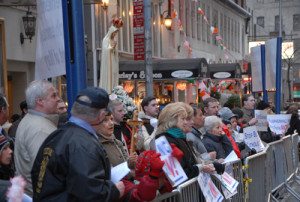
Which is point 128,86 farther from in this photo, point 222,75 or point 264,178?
point 264,178

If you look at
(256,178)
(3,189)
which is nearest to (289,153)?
(256,178)

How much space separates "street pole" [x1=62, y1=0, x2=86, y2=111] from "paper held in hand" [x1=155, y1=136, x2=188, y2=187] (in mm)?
882

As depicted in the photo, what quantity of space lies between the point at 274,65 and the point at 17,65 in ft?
20.8

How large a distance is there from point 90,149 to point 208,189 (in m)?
2.78

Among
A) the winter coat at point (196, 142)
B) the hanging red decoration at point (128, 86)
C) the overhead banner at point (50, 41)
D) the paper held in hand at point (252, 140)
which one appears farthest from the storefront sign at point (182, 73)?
the overhead banner at point (50, 41)

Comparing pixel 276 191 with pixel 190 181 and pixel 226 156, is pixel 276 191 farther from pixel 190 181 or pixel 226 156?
pixel 190 181

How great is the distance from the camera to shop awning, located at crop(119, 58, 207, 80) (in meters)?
19.3

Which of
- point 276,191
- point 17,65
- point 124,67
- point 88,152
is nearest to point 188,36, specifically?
point 124,67

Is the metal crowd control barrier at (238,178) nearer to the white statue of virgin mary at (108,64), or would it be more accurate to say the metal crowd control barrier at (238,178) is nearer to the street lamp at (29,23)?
the white statue of virgin mary at (108,64)

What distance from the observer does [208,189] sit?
6.45 metres

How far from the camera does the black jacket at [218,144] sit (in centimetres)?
792

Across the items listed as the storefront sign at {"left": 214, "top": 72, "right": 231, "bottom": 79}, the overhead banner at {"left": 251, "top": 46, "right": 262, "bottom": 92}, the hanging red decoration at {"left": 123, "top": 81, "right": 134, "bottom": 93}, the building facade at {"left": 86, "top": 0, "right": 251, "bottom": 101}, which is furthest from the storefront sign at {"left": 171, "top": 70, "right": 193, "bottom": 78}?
the storefront sign at {"left": 214, "top": 72, "right": 231, "bottom": 79}

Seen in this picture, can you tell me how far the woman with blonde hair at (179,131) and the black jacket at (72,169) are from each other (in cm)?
204

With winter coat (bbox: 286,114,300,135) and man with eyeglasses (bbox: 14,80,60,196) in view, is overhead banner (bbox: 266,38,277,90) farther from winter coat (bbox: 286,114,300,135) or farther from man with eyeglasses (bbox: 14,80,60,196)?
man with eyeglasses (bbox: 14,80,60,196)
